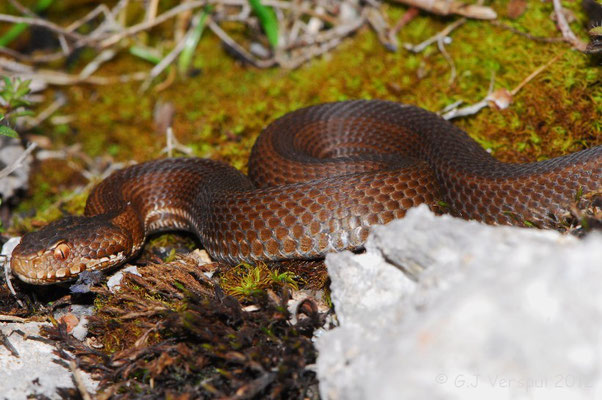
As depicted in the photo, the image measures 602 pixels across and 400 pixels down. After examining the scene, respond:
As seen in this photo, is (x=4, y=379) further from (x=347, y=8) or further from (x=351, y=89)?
(x=347, y=8)

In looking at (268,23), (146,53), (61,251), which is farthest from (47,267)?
(268,23)

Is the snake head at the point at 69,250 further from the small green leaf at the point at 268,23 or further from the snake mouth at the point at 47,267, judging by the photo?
the small green leaf at the point at 268,23

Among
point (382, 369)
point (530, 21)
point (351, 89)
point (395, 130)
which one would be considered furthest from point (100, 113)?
point (382, 369)

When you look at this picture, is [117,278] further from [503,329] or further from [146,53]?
[146,53]

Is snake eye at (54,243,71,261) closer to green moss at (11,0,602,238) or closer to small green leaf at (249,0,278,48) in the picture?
green moss at (11,0,602,238)

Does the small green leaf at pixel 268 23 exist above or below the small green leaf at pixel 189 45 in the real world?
above

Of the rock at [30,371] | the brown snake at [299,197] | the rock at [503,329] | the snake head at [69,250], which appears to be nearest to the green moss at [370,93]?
the brown snake at [299,197]
